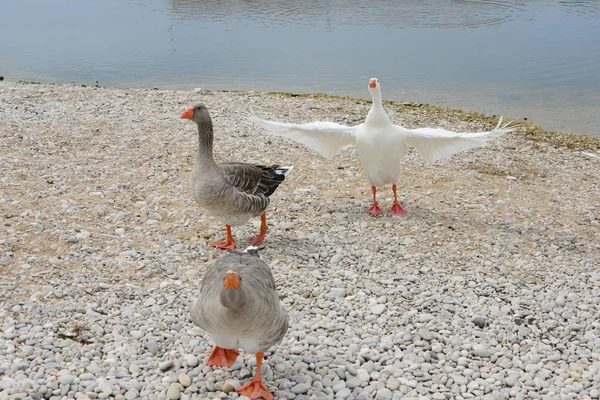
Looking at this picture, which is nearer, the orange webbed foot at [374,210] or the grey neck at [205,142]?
the grey neck at [205,142]

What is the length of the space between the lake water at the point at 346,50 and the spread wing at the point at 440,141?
355 inches

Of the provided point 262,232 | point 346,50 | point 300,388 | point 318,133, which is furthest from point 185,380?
point 346,50

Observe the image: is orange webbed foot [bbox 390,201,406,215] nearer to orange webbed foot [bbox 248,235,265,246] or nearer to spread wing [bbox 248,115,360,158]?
spread wing [bbox 248,115,360,158]

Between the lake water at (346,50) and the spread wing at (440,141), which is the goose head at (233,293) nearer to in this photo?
the spread wing at (440,141)

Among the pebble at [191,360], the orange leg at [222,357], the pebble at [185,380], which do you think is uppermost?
the orange leg at [222,357]

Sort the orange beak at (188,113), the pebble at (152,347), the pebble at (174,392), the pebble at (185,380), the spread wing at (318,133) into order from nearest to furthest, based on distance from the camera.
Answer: the pebble at (174,392) < the pebble at (185,380) < the pebble at (152,347) < the orange beak at (188,113) < the spread wing at (318,133)

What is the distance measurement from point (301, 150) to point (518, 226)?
4986mm

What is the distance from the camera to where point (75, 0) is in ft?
150

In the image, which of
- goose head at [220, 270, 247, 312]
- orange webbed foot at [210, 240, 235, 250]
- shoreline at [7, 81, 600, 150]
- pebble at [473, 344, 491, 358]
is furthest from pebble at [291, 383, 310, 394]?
shoreline at [7, 81, 600, 150]

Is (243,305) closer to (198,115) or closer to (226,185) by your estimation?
(226,185)

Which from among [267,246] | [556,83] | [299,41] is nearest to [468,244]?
[267,246]

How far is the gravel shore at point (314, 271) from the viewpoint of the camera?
5.52 m

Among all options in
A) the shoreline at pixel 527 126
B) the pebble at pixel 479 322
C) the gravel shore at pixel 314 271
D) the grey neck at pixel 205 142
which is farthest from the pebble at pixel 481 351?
the shoreline at pixel 527 126

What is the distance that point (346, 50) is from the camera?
2673 centimetres
